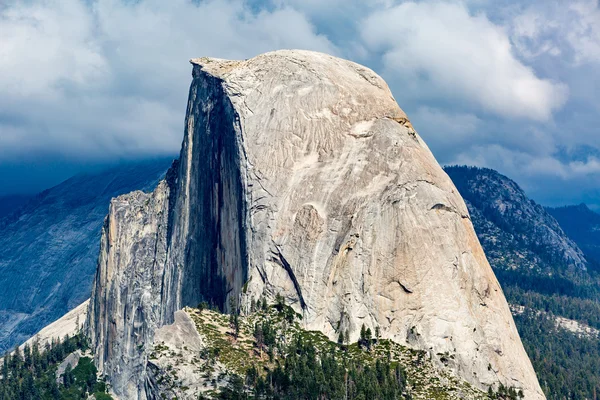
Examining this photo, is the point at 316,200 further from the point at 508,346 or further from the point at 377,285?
the point at 508,346

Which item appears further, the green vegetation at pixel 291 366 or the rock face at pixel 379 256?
the rock face at pixel 379 256

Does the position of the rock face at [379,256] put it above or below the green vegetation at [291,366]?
above

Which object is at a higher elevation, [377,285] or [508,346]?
[377,285]

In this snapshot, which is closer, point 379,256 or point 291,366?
point 291,366

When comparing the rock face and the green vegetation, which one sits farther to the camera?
the rock face

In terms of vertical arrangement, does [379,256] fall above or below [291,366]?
above

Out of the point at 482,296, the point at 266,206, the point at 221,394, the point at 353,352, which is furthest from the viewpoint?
the point at 266,206

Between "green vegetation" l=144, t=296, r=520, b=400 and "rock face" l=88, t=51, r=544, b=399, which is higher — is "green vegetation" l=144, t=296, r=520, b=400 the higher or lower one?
the lower one

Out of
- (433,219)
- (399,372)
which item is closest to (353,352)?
(399,372)

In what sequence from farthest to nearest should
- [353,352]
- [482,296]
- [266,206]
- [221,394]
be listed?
1. [266,206]
2. [482,296]
3. [353,352]
4. [221,394]

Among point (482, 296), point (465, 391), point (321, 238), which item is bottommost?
point (465, 391)

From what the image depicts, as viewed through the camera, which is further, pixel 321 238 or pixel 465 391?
pixel 321 238
